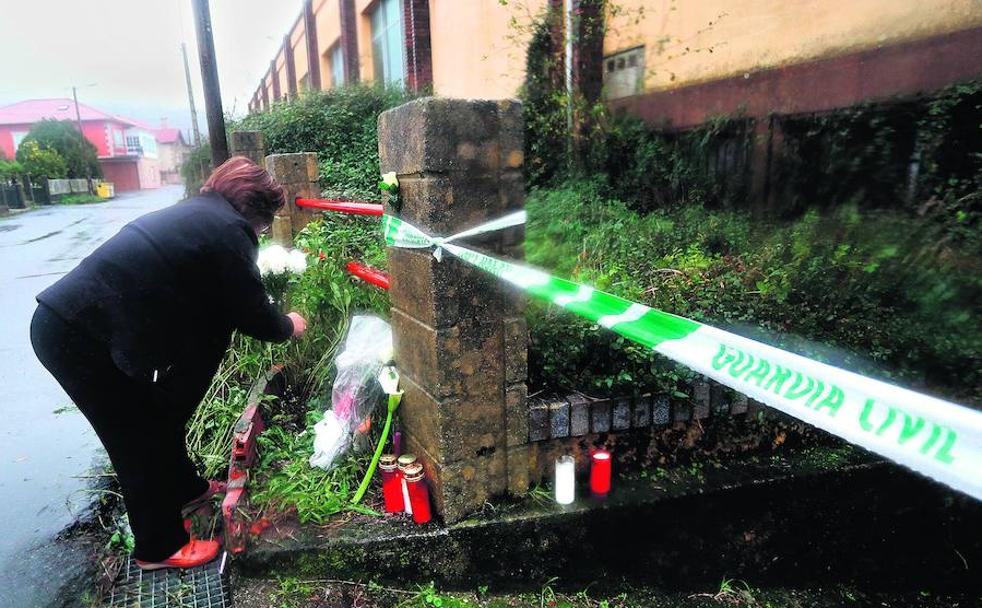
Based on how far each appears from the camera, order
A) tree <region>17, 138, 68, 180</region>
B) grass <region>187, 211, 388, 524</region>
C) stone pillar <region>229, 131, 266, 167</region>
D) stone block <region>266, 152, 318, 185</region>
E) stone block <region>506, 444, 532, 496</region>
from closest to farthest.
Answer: stone block <region>506, 444, 532, 496</region> → grass <region>187, 211, 388, 524</region> → stone block <region>266, 152, 318, 185</region> → stone pillar <region>229, 131, 266, 167</region> → tree <region>17, 138, 68, 180</region>

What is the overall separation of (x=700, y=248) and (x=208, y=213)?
3.42 metres

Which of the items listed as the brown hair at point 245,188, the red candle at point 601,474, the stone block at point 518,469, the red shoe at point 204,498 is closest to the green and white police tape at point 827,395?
the stone block at point 518,469

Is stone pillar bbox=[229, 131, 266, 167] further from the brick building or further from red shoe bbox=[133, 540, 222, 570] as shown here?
red shoe bbox=[133, 540, 222, 570]

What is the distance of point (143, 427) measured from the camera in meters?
2.26

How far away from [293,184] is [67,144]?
47709 mm

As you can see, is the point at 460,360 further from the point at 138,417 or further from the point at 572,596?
the point at 138,417

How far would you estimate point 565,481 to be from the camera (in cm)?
241

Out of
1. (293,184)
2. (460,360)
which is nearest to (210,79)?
(293,184)

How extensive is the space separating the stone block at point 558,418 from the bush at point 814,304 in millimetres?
133

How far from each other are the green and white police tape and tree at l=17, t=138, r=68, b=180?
40.4m

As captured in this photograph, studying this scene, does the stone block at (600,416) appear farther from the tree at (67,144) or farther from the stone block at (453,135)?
the tree at (67,144)

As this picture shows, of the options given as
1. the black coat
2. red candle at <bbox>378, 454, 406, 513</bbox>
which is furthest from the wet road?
red candle at <bbox>378, 454, 406, 513</bbox>

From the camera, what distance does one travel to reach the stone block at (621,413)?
249 centimetres

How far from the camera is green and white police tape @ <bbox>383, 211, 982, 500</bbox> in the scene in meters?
1.05
